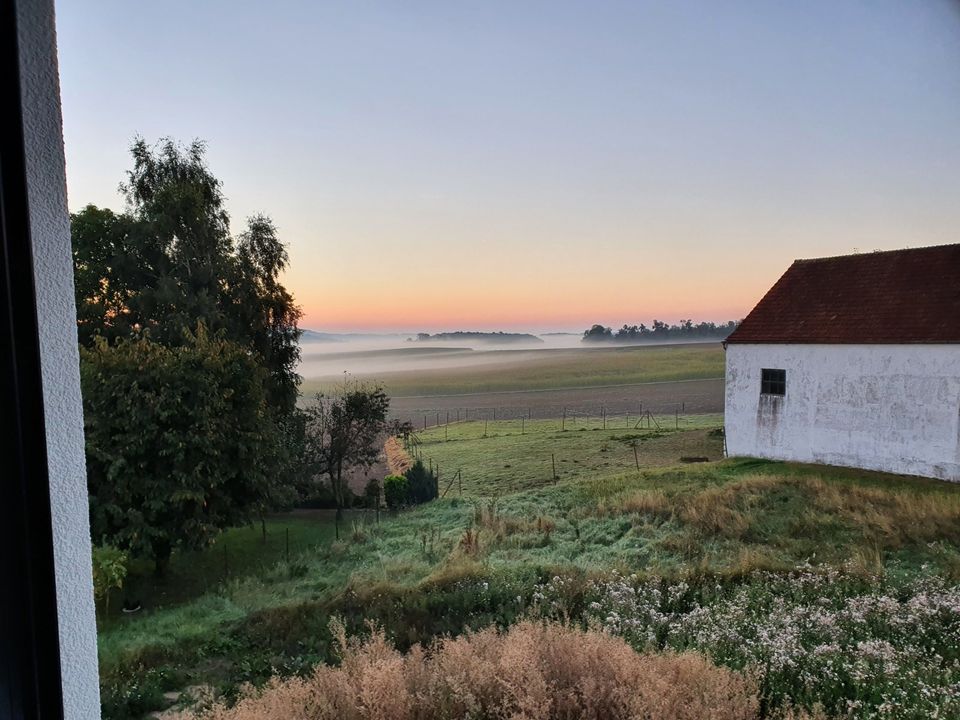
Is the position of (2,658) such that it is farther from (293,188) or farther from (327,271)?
(293,188)

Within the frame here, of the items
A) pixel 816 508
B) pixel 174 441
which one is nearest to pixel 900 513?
pixel 816 508

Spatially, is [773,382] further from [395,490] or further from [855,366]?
[395,490]

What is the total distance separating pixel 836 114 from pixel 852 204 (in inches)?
11.6

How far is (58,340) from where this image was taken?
3.34ft

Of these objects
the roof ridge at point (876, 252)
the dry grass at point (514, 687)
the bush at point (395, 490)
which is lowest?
the dry grass at point (514, 687)

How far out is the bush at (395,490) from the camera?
71.9 inches

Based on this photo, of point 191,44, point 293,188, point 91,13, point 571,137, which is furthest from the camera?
point 571,137

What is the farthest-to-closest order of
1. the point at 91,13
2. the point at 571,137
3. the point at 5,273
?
the point at 571,137 → the point at 91,13 → the point at 5,273

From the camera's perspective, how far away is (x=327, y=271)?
1733mm

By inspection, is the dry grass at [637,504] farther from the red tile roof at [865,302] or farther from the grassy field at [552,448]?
the red tile roof at [865,302]

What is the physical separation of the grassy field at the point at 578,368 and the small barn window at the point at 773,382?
15cm

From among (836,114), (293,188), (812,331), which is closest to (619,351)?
(812,331)

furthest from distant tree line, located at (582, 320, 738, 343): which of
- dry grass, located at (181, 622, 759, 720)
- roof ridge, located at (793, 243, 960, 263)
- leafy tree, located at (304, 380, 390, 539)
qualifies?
dry grass, located at (181, 622, 759, 720)

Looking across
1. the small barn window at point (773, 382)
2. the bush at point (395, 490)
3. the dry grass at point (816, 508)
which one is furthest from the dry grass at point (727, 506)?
the bush at point (395, 490)
